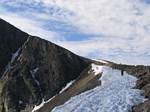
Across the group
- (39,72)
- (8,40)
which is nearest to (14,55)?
(8,40)

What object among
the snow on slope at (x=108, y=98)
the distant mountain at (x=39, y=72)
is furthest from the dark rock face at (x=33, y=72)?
the snow on slope at (x=108, y=98)

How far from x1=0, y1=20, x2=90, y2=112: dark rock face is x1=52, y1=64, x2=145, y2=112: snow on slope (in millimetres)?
22294

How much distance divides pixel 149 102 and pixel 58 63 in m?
51.5

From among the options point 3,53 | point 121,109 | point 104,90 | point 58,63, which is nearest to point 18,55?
point 3,53

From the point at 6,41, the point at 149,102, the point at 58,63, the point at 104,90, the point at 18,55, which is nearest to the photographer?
the point at 149,102

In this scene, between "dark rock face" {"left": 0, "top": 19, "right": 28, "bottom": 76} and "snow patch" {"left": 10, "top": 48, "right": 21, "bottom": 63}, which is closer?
"snow patch" {"left": 10, "top": 48, "right": 21, "bottom": 63}

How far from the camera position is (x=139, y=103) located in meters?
53.9

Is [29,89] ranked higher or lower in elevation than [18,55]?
lower

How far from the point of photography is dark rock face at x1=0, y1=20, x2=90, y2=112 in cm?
9038

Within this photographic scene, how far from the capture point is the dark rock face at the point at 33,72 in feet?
297

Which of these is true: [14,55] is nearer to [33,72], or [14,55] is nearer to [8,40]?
[8,40]

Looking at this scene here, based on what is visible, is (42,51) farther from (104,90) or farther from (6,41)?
(104,90)

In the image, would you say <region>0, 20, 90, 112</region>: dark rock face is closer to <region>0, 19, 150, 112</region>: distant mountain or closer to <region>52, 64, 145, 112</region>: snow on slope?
<region>0, 19, 150, 112</region>: distant mountain

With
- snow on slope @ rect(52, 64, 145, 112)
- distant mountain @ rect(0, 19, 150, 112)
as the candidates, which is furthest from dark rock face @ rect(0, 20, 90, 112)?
snow on slope @ rect(52, 64, 145, 112)
